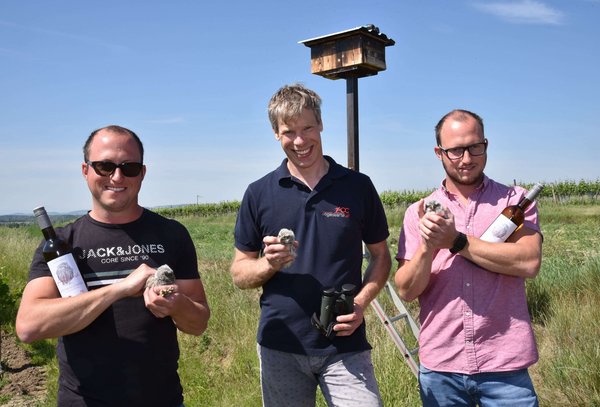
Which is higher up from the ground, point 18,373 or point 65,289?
point 65,289

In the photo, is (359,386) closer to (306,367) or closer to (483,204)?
(306,367)

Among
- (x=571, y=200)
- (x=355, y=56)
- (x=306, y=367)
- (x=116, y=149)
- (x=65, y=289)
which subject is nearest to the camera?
(x=65, y=289)

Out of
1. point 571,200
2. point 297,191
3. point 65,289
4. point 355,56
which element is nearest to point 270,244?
point 297,191

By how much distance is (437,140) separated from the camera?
9.05 ft

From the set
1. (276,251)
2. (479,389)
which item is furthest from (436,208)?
(479,389)

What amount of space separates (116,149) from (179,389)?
1.20 metres

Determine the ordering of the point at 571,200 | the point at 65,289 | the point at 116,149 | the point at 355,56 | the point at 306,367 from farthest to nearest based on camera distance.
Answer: the point at 571,200
the point at 355,56
the point at 306,367
the point at 116,149
the point at 65,289

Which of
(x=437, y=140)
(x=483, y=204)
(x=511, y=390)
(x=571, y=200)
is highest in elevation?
(x=437, y=140)

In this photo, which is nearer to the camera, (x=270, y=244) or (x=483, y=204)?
(x=270, y=244)

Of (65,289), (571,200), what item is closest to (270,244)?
(65,289)

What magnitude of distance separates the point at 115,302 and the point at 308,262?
3.13 ft

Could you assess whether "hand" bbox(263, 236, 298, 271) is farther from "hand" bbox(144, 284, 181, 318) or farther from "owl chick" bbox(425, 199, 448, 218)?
"owl chick" bbox(425, 199, 448, 218)

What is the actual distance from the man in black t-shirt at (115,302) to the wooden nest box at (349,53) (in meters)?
4.49

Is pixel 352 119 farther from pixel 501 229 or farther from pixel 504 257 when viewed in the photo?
pixel 504 257
